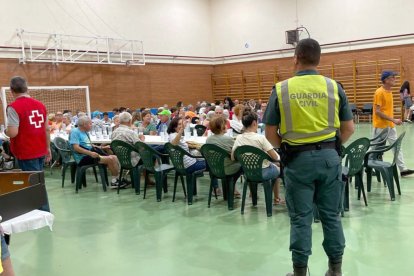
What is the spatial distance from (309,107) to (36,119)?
3072 millimetres

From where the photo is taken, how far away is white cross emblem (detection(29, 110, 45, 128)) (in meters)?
4.40

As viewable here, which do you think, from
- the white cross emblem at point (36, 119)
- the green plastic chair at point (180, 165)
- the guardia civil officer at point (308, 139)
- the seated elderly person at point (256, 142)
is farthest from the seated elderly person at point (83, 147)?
the guardia civil officer at point (308, 139)

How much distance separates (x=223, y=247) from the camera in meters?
3.93

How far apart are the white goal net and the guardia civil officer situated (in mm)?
12558

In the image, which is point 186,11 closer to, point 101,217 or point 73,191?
point 73,191

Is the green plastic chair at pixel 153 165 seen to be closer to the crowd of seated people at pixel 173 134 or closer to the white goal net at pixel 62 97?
the crowd of seated people at pixel 173 134

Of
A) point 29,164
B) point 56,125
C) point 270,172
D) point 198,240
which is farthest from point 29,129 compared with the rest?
point 56,125

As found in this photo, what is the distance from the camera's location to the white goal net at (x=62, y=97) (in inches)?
564

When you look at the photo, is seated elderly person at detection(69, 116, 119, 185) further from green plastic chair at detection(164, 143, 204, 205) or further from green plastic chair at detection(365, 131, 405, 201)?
green plastic chair at detection(365, 131, 405, 201)

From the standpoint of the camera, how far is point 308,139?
8.73 ft

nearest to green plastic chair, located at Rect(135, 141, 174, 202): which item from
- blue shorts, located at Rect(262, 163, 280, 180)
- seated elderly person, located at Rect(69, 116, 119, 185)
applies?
seated elderly person, located at Rect(69, 116, 119, 185)

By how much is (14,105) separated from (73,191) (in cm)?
291

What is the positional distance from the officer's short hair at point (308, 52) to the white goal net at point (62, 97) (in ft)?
41.3

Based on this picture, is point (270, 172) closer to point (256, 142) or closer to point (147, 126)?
point (256, 142)
